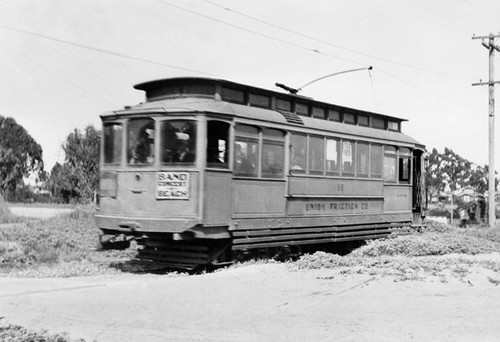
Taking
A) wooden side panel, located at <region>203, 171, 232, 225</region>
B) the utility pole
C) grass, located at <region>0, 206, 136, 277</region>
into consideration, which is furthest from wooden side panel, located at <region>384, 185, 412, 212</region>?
the utility pole

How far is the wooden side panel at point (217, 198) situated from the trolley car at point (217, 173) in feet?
0.06

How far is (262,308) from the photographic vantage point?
749cm

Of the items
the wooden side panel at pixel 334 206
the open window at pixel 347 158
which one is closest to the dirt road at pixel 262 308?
the wooden side panel at pixel 334 206

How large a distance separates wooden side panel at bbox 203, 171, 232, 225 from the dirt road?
4.87 ft

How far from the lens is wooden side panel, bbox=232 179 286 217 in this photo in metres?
11.8

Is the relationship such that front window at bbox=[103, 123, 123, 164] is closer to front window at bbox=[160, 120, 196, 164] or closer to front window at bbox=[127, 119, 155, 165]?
front window at bbox=[127, 119, 155, 165]

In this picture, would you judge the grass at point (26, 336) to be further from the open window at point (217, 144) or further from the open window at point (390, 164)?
the open window at point (390, 164)

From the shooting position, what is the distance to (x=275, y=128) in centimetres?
1260

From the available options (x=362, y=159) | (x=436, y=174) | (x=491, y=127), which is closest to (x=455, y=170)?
(x=436, y=174)

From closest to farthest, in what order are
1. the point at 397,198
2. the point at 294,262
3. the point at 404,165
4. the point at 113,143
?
the point at 294,262
the point at 113,143
the point at 397,198
the point at 404,165

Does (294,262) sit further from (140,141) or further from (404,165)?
(404,165)

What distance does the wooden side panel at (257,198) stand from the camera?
11.8 m

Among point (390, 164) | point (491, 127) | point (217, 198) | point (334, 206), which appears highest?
point (491, 127)

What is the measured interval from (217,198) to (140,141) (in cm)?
177
